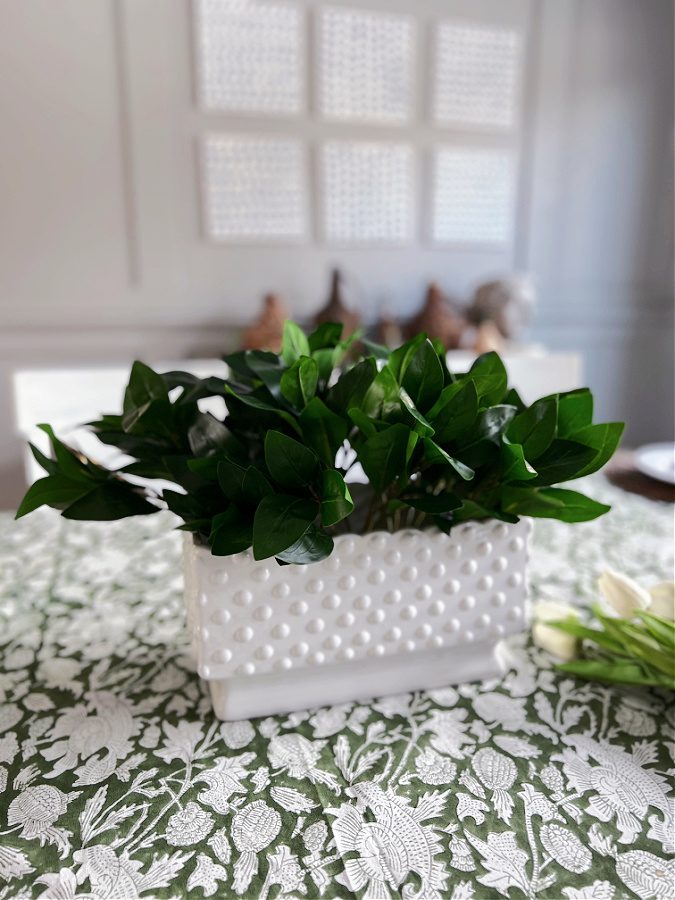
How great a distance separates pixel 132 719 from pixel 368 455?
286mm

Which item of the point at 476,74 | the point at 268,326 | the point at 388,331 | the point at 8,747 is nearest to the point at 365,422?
the point at 8,747

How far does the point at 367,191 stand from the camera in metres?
2.54

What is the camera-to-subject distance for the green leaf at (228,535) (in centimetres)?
44

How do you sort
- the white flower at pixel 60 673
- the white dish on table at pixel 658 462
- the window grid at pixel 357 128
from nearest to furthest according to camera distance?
the white flower at pixel 60 673 < the white dish on table at pixel 658 462 < the window grid at pixel 357 128

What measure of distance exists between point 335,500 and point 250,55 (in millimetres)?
2406

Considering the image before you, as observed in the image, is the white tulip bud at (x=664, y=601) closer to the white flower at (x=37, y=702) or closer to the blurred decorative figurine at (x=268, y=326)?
the white flower at (x=37, y=702)

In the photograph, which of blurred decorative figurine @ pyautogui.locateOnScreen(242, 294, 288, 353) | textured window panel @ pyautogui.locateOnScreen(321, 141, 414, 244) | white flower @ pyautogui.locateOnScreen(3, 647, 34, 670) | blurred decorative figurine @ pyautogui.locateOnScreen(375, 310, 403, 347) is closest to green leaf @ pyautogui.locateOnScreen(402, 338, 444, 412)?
white flower @ pyautogui.locateOnScreen(3, 647, 34, 670)

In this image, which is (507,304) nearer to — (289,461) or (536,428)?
(536,428)

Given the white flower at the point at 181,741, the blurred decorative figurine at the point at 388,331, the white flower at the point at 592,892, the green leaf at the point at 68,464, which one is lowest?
the white flower at the point at 181,741

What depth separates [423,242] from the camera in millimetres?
2650

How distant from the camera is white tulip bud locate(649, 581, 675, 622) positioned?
55cm

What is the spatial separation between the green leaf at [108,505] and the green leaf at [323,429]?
0.14 m

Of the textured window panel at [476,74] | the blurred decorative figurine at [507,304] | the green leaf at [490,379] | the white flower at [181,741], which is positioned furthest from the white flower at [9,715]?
the textured window panel at [476,74]

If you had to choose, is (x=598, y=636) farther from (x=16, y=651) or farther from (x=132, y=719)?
(x=16, y=651)
